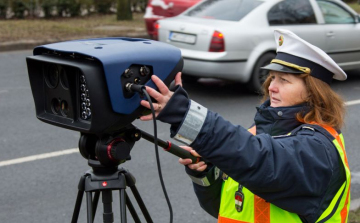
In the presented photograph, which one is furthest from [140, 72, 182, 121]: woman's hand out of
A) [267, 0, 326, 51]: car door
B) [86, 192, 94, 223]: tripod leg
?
[267, 0, 326, 51]: car door

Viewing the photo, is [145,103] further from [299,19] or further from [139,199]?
[299,19]

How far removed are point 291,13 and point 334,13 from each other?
0.86 m

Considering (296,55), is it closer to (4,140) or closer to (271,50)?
(4,140)

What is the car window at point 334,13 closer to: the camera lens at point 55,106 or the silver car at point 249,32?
the silver car at point 249,32

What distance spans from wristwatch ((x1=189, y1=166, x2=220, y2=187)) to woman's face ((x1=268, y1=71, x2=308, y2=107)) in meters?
0.36

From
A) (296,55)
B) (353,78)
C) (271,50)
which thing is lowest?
(353,78)

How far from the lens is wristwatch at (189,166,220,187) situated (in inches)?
99.7

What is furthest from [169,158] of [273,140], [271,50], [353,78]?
[353,78]

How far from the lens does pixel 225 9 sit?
9.04 metres

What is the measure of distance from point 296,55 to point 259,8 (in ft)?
21.8

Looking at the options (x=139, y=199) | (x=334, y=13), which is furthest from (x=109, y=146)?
(x=334, y=13)

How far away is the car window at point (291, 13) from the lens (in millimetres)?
9023

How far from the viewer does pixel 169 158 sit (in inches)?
238

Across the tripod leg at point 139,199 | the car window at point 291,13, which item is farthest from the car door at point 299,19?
the tripod leg at point 139,199
